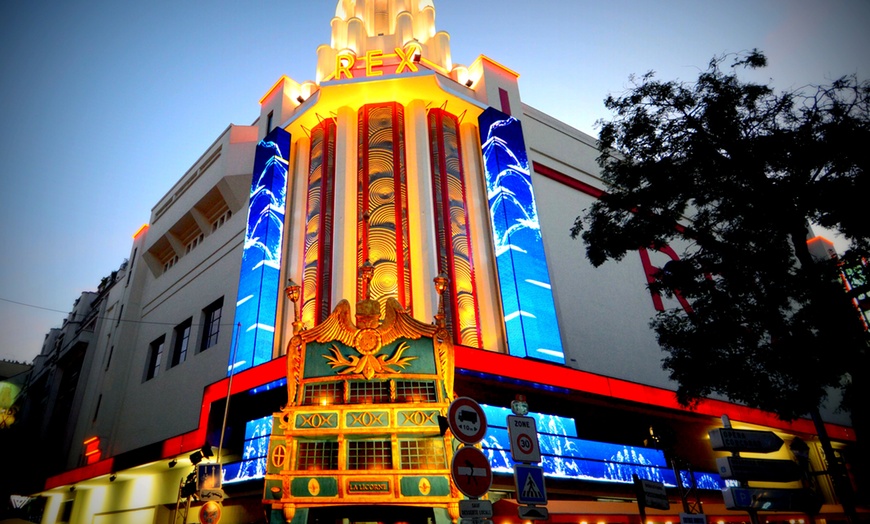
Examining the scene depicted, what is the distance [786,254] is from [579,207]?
12.4 m

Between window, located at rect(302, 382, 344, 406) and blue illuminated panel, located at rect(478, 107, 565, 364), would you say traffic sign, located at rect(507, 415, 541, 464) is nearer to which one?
window, located at rect(302, 382, 344, 406)

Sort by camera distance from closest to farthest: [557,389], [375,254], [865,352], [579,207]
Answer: [865,352], [557,389], [375,254], [579,207]

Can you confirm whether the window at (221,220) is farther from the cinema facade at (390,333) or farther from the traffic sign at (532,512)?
the traffic sign at (532,512)

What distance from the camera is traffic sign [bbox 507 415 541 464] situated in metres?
6.52

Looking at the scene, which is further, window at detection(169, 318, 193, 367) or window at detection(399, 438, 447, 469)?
window at detection(169, 318, 193, 367)

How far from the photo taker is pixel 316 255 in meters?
17.5

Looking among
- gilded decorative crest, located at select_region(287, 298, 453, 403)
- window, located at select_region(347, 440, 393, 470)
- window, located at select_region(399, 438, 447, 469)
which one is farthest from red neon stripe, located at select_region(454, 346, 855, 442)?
window, located at select_region(347, 440, 393, 470)

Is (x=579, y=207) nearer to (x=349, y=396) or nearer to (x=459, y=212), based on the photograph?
(x=459, y=212)

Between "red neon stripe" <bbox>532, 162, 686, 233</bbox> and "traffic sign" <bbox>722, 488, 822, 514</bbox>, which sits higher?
"red neon stripe" <bbox>532, 162, 686, 233</bbox>

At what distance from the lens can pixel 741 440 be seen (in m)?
9.95

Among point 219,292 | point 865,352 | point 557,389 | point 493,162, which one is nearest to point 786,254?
point 865,352

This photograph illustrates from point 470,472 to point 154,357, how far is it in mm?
24866

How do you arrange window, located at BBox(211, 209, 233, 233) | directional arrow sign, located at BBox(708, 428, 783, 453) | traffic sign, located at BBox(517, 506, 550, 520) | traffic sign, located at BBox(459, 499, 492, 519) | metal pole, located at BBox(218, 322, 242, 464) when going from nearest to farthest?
1. traffic sign, located at BBox(459, 499, 492, 519)
2. traffic sign, located at BBox(517, 506, 550, 520)
3. directional arrow sign, located at BBox(708, 428, 783, 453)
4. metal pole, located at BBox(218, 322, 242, 464)
5. window, located at BBox(211, 209, 233, 233)

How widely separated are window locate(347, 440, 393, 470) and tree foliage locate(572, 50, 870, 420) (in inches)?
262
